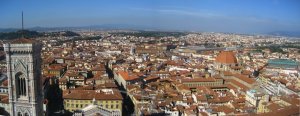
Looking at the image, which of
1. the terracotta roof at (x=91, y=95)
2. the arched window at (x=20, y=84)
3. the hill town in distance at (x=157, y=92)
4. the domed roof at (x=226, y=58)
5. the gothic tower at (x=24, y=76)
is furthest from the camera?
the domed roof at (x=226, y=58)

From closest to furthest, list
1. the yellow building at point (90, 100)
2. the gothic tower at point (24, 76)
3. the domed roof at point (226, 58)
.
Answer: the gothic tower at point (24, 76) < the yellow building at point (90, 100) < the domed roof at point (226, 58)

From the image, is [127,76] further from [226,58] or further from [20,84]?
[20,84]

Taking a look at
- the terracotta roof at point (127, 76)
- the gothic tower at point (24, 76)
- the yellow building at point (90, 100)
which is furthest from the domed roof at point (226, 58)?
the gothic tower at point (24, 76)

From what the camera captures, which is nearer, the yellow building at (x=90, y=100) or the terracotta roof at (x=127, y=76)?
the yellow building at (x=90, y=100)

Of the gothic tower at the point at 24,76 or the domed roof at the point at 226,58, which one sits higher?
the gothic tower at the point at 24,76

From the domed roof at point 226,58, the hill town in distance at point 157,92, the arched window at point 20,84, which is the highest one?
the arched window at point 20,84

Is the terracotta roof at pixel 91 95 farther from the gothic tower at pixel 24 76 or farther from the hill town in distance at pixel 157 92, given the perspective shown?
the gothic tower at pixel 24 76

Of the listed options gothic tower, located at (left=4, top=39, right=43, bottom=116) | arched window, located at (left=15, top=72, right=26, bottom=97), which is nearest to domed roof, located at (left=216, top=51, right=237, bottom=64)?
gothic tower, located at (left=4, top=39, right=43, bottom=116)

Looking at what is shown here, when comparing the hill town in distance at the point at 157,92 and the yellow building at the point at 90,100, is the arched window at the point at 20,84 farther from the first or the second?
the yellow building at the point at 90,100
